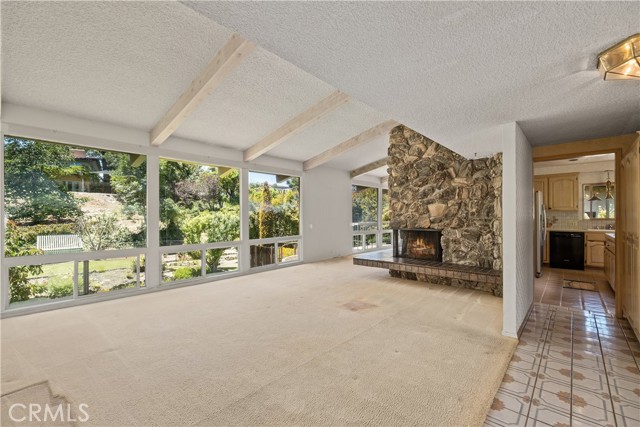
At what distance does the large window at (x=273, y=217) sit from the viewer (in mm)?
6582

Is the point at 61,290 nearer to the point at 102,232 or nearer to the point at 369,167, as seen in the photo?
the point at 102,232

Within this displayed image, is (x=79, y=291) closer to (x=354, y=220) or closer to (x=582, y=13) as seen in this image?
(x=582, y=13)

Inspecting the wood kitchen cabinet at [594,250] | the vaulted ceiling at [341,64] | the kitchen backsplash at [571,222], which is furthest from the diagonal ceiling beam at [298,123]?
the wood kitchen cabinet at [594,250]

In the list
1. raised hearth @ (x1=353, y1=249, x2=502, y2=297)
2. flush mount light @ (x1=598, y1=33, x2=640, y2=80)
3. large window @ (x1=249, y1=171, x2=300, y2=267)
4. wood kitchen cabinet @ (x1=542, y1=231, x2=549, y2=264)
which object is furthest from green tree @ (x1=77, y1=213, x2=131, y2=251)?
wood kitchen cabinet @ (x1=542, y1=231, x2=549, y2=264)

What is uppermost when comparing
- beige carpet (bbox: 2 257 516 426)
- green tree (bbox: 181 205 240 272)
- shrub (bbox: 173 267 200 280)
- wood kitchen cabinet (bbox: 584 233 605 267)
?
green tree (bbox: 181 205 240 272)

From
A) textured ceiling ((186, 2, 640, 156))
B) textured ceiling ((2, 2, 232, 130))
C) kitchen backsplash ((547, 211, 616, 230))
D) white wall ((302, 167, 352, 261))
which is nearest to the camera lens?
textured ceiling ((186, 2, 640, 156))

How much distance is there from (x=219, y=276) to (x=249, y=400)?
163 inches

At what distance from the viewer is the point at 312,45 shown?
162cm

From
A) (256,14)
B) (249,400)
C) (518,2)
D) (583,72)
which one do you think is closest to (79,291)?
(249,400)

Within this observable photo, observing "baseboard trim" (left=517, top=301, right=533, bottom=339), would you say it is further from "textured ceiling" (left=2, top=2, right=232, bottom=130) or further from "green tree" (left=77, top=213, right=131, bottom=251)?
"green tree" (left=77, top=213, right=131, bottom=251)

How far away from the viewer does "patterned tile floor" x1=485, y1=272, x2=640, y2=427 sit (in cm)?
181

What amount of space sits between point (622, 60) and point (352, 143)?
190 inches

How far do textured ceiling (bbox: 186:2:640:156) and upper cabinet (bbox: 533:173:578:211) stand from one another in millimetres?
4468

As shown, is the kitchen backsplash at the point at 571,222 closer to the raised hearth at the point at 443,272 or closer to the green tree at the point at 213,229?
the raised hearth at the point at 443,272
